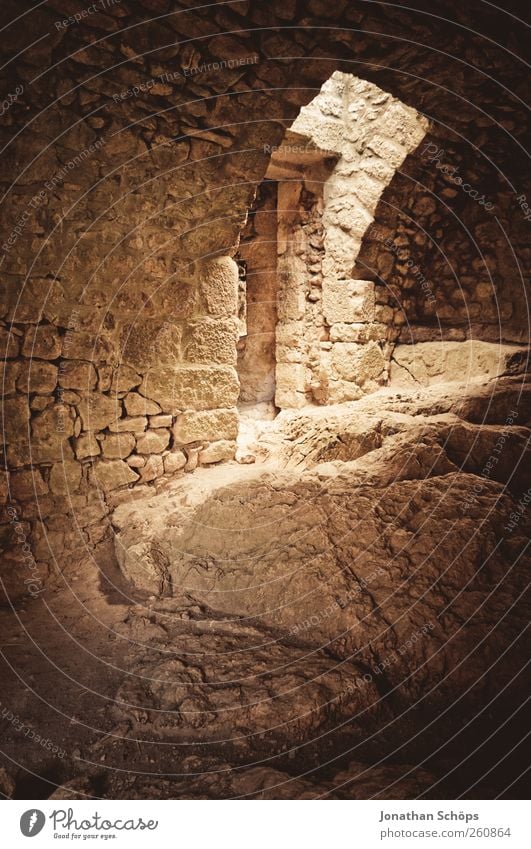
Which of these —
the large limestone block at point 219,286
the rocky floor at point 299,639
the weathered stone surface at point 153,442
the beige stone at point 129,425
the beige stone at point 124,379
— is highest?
the large limestone block at point 219,286

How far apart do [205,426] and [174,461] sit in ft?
1.19

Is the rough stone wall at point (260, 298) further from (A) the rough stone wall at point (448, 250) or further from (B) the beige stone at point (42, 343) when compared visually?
(B) the beige stone at point (42, 343)

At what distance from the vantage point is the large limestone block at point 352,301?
17.2 ft

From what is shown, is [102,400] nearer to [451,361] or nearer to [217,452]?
[217,452]

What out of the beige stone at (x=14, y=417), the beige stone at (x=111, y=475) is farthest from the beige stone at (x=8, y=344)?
the beige stone at (x=111, y=475)

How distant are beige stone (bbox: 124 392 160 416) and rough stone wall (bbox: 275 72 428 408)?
271 cm

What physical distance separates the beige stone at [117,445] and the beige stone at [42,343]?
24.9 inches

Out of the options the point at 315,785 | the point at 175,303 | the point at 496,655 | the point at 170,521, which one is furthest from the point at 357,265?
the point at 315,785

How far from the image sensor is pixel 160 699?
183 cm

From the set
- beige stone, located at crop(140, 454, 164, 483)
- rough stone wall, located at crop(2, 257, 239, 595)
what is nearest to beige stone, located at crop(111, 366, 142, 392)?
rough stone wall, located at crop(2, 257, 239, 595)

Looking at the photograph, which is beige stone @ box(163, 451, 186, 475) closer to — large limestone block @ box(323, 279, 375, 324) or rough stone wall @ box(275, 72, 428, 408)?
rough stone wall @ box(275, 72, 428, 408)

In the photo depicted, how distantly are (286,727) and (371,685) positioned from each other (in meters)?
0.35
